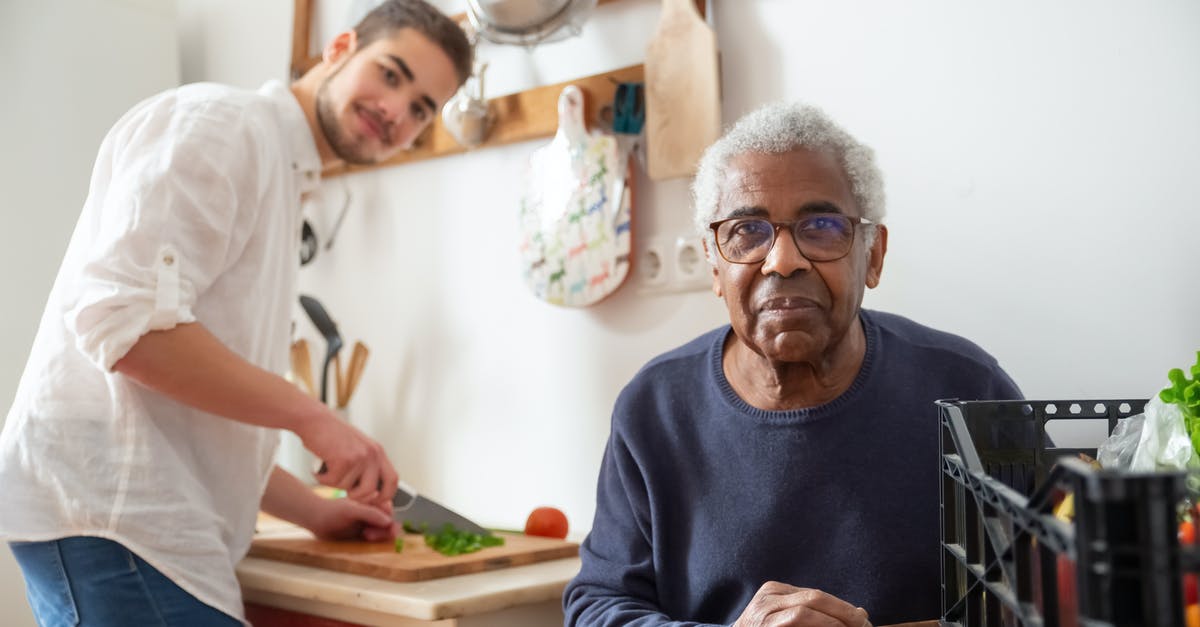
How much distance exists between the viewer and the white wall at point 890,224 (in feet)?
3.72

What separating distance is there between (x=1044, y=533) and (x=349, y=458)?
983 mm

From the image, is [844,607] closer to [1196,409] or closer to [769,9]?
[1196,409]

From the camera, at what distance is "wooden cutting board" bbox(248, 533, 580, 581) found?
4.36 ft

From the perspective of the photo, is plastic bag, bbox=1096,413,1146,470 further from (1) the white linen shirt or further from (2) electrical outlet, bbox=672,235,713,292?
(1) the white linen shirt

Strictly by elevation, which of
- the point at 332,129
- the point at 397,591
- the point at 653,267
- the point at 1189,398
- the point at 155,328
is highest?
the point at 332,129

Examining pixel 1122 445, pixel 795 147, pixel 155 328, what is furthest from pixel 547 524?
pixel 1122 445

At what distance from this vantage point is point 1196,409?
2.41 ft

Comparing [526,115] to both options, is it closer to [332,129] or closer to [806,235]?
[332,129]

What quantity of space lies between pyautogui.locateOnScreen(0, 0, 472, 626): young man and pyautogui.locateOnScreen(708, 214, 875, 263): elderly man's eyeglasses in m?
0.60

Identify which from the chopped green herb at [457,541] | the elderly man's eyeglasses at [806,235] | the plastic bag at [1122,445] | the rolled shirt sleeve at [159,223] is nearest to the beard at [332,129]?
the rolled shirt sleeve at [159,223]

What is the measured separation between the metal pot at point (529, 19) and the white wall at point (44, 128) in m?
0.96

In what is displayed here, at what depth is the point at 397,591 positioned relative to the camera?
1247 mm

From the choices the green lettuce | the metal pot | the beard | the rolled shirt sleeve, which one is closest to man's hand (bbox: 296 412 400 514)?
the rolled shirt sleeve

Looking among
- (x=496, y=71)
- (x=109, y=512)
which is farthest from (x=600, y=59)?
(x=109, y=512)
